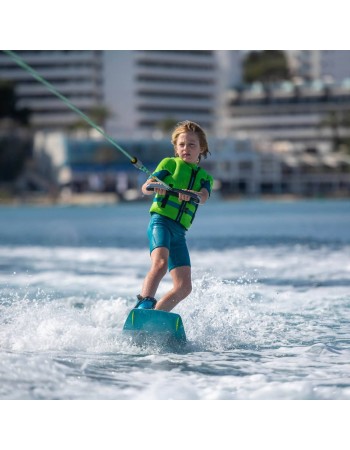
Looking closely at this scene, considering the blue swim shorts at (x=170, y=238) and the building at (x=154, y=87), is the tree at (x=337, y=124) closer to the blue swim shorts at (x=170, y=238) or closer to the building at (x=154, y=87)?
the building at (x=154, y=87)

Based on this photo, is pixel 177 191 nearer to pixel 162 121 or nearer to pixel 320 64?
pixel 162 121

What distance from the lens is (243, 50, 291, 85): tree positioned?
91.4 metres

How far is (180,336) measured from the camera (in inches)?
209

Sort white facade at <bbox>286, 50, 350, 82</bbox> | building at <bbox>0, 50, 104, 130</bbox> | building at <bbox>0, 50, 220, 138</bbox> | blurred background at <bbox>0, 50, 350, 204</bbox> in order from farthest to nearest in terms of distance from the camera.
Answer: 1. white facade at <bbox>286, 50, 350, 82</bbox>
2. building at <bbox>0, 50, 104, 130</bbox>
3. building at <bbox>0, 50, 220, 138</bbox>
4. blurred background at <bbox>0, 50, 350, 204</bbox>

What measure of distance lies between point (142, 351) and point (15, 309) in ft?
5.47

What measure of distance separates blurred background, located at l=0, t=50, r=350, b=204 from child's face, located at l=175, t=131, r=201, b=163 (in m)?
61.8

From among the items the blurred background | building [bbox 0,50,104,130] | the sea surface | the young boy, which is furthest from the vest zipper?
building [bbox 0,50,104,130]

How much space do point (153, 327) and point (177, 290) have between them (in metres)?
0.27

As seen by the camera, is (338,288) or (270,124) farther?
(270,124)

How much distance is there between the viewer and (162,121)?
255 ft

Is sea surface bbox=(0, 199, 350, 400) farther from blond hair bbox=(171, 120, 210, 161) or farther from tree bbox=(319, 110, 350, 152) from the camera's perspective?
tree bbox=(319, 110, 350, 152)
